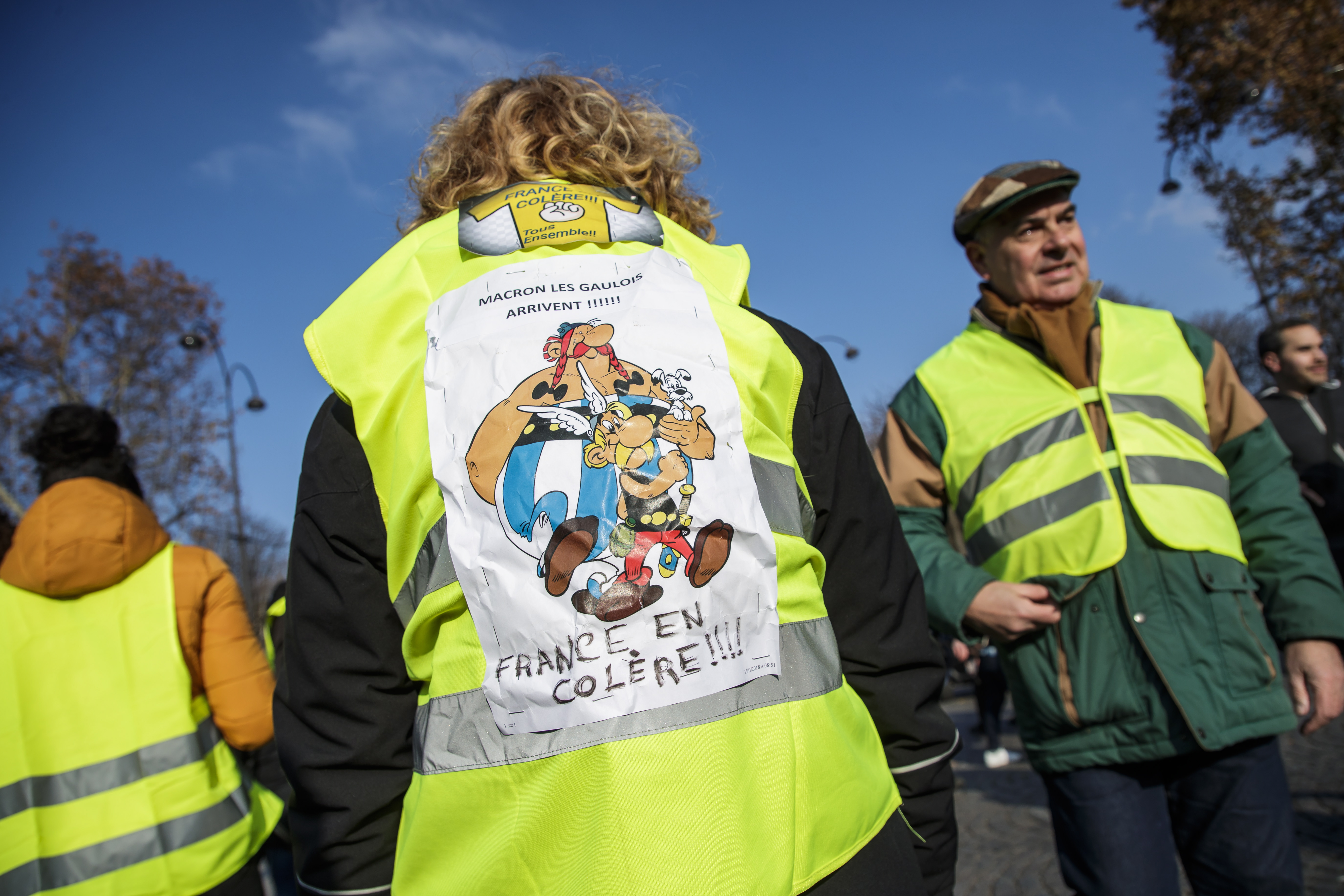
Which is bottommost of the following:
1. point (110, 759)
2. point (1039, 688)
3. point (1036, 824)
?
point (1036, 824)

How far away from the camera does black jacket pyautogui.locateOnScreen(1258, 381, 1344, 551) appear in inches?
174

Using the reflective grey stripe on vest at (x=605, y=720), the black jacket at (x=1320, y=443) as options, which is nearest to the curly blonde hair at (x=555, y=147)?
the reflective grey stripe on vest at (x=605, y=720)

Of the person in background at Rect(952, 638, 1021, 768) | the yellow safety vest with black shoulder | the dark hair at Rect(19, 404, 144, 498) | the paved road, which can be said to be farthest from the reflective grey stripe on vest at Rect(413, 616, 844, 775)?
the person in background at Rect(952, 638, 1021, 768)

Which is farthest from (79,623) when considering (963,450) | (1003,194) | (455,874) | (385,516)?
(1003,194)

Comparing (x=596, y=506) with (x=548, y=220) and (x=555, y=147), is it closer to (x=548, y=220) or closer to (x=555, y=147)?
(x=548, y=220)

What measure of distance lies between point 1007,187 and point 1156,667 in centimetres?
149

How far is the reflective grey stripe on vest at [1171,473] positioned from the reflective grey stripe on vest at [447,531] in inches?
55.2

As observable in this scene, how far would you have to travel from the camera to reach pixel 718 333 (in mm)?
1253

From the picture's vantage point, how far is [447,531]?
114 centimetres

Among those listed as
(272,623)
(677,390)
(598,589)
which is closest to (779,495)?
(677,390)

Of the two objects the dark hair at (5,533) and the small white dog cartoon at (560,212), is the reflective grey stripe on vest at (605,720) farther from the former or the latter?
the dark hair at (5,533)

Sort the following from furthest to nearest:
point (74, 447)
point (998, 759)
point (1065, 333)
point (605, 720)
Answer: point (998, 759)
point (74, 447)
point (1065, 333)
point (605, 720)

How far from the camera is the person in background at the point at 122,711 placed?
7.35 ft

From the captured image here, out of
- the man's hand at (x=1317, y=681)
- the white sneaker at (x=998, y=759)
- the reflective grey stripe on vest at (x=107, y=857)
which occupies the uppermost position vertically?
the reflective grey stripe on vest at (x=107, y=857)
